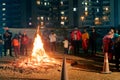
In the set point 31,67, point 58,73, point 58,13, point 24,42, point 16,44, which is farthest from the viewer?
point 58,13

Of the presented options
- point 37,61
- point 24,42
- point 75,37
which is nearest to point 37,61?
point 37,61

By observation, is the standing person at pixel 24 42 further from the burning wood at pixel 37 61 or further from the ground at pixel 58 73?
the ground at pixel 58 73

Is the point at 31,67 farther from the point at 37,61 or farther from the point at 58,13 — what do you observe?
the point at 58,13

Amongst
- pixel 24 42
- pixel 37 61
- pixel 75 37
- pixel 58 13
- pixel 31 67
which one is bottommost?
pixel 31 67

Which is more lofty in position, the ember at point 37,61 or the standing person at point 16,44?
the standing person at point 16,44

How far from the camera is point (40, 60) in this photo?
58.6 ft

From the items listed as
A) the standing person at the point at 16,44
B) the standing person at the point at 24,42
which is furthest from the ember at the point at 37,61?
the standing person at the point at 24,42

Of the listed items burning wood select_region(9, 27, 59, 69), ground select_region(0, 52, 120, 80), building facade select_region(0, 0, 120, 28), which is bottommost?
ground select_region(0, 52, 120, 80)

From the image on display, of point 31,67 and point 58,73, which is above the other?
point 31,67

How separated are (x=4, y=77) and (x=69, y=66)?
15.4 feet

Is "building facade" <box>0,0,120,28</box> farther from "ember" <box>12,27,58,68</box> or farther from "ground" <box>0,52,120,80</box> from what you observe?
"ground" <box>0,52,120,80</box>

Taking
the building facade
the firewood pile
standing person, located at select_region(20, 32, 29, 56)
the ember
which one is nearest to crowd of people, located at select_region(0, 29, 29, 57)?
standing person, located at select_region(20, 32, 29, 56)

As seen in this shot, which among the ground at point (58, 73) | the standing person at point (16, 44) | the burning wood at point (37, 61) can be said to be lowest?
the ground at point (58, 73)

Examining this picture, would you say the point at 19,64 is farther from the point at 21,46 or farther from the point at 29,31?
the point at 29,31
